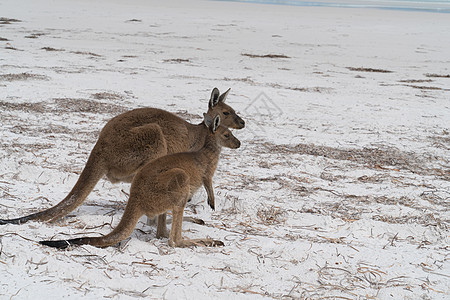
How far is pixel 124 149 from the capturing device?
3764mm

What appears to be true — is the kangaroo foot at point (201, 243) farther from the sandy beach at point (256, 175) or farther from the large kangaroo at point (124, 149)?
the large kangaroo at point (124, 149)

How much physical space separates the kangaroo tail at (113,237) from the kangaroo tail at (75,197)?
482 mm

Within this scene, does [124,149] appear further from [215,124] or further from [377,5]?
[377,5]

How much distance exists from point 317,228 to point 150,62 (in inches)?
335

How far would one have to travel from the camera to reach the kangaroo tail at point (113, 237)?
291 cm

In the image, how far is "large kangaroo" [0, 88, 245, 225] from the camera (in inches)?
139

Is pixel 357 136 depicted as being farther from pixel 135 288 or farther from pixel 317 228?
pixel 135 288

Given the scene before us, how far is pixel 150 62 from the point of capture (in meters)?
11.6

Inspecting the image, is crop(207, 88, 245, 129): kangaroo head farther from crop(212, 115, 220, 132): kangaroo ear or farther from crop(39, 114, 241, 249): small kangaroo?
crop(39, 114, 241, 249): small kangaroo

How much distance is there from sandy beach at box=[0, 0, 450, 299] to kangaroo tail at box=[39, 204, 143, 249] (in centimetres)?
5

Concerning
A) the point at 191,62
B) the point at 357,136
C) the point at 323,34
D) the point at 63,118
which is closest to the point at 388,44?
the point at 323,34

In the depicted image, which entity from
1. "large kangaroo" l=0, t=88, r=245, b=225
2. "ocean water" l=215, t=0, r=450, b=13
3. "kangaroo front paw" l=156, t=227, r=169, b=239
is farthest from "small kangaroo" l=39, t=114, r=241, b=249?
Result: "ocean water" l=215, t=0, r=450, b=13

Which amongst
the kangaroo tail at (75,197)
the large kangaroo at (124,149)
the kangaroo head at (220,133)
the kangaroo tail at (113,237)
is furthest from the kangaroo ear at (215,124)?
the kangaroo tail at (113,237)

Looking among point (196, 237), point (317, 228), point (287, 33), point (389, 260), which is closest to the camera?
point (389, 260)
